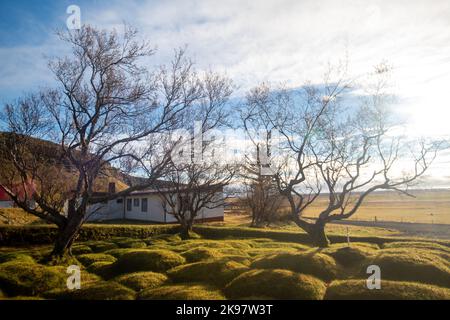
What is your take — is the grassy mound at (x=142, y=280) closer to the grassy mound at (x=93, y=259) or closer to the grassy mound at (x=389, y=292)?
the grassy mound at (x=389, y=292)

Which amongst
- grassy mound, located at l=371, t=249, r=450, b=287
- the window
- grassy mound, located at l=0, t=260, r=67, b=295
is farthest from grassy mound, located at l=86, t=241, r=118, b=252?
the window

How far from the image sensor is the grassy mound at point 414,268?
8.80 meters

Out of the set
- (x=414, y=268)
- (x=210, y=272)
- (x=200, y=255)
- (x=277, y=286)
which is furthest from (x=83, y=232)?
(x=414, y=268)

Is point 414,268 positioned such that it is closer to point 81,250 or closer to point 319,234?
point 319,234

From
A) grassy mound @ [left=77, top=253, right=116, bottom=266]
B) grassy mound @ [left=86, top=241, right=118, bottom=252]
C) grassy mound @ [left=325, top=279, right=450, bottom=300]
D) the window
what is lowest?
grassy mound @ [left=86, top=241, right=118, bottom=252]

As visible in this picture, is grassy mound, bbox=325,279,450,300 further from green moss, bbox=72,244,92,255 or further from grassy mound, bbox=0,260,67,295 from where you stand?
green moss, bbox=72,244,92,255

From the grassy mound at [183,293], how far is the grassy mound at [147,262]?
8.75 ft

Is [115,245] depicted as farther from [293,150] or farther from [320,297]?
[320,297]

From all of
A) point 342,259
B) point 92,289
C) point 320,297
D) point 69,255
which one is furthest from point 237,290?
point 69,255

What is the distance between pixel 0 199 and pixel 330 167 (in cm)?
4528

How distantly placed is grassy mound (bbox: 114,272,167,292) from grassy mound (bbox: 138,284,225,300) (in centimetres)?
57

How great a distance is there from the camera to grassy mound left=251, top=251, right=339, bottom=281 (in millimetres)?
9648

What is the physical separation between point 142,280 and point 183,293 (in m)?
2.20

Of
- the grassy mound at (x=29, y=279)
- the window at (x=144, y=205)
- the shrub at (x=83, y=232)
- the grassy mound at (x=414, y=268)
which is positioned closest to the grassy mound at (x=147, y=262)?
the grassy mound at (x=29, y=279)
